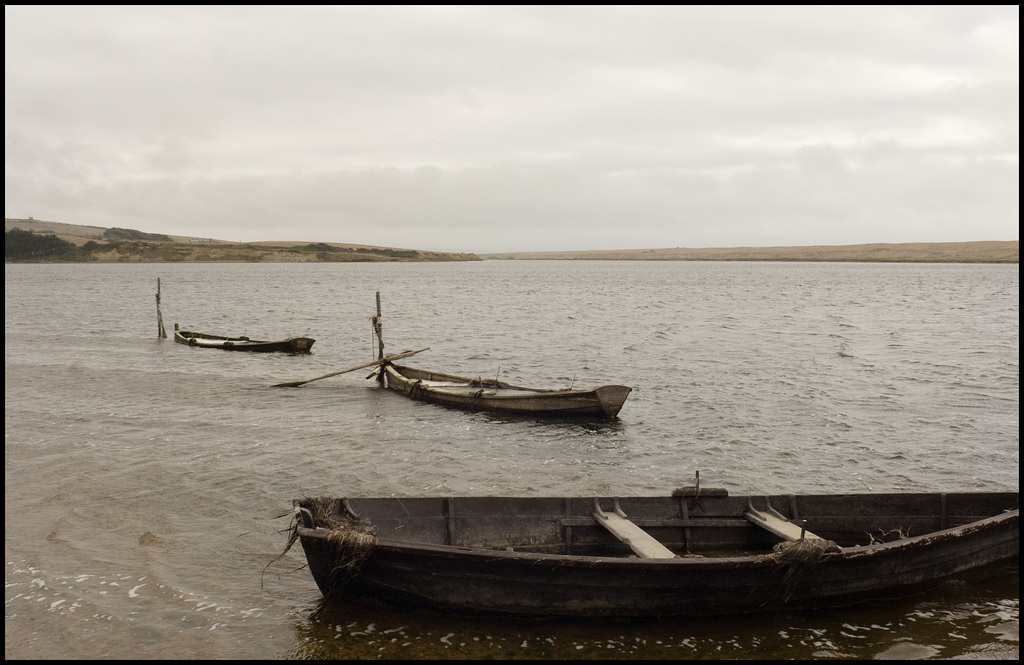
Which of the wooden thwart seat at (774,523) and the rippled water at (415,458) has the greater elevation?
the wooden thwart seat at (774,523)

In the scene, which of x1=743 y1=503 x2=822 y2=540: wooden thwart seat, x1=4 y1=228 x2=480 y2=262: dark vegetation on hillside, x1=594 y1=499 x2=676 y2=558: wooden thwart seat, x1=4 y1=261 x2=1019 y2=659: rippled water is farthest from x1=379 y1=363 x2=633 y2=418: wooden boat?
x1=4 y1=228 x2=480 y2=262: dark vegetation on hillside

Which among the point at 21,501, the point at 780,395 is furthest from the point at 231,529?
the point at 780,395

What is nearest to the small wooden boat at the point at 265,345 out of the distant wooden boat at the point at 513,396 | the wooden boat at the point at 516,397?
the distant wooden boat at the point at 513,396

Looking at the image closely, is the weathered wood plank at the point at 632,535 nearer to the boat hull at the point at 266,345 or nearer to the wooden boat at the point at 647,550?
the wooden boat at the point at 647,550

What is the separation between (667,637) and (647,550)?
1.08 m

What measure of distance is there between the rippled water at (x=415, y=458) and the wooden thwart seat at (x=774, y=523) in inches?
47.7

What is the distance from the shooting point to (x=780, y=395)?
24.8 meters

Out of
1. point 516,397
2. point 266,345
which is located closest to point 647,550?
point 516,397

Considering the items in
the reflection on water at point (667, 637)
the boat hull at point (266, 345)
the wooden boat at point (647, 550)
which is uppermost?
the boat hull at point (266, 345)

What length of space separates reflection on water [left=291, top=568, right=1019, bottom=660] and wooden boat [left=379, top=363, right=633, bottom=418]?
1071 cm

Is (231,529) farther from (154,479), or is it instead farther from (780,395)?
(780,395)

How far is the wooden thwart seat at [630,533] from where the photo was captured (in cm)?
920

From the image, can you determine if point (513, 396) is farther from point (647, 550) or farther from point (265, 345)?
point (265, 345)

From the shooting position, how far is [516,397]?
813 inches
